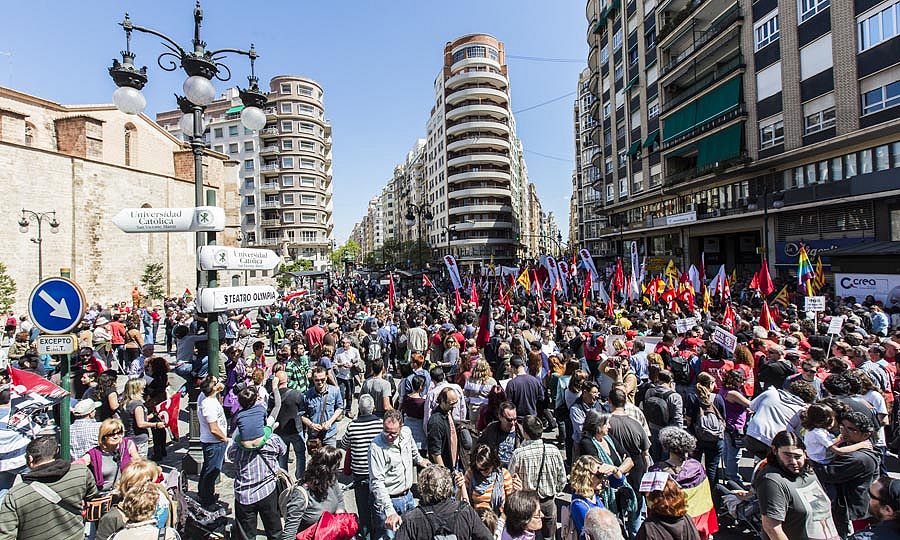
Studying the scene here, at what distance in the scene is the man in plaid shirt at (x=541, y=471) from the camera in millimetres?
3961

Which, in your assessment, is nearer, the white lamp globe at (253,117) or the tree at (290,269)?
the white lamp globe at (253,117)

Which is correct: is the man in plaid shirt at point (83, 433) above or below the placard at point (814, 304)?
below

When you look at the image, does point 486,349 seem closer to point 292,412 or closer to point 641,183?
point 292,412

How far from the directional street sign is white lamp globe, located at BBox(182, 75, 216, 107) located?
145 cm

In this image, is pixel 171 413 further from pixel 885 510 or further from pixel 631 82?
pixel 631 82

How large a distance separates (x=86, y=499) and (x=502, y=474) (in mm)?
3407

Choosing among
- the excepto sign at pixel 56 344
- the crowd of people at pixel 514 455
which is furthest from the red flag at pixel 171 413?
the excepto sign at pixel 56 344

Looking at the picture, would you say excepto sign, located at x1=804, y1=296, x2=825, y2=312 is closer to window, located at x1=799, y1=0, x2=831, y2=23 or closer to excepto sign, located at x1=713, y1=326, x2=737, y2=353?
excepto sign, located at x1=713, y1=326, x2=737, y2=353

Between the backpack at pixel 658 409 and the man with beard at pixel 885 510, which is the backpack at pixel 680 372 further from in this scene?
the man with beard at pixel 885 510

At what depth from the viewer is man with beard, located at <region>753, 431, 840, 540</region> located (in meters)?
3.15

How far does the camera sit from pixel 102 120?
31594mm

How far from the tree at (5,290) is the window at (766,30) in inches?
1712

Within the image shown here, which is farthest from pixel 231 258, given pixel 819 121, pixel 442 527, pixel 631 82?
pixel 631 82

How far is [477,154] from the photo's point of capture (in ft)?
208
